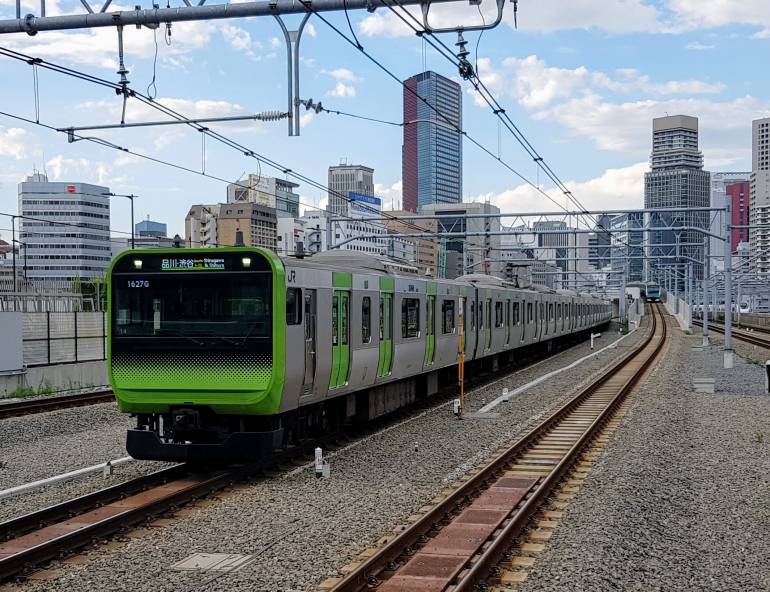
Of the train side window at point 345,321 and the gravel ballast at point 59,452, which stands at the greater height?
the train side window at point 345,321

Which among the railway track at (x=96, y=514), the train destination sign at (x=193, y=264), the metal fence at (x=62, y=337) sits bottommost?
the railway track at (x=96, y=514)

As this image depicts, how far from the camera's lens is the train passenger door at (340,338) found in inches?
530

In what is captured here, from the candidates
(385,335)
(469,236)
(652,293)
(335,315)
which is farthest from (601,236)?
(335,315)

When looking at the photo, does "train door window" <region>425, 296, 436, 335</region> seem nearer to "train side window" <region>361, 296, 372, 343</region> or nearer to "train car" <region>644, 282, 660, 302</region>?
"train side window" <region>361, 296, 372, 343</region>

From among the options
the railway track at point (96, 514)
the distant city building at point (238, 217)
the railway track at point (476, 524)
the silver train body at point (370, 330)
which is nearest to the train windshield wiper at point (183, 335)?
the silver train body at point (370, 330)

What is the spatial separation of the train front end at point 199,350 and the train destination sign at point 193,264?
0.01 meters

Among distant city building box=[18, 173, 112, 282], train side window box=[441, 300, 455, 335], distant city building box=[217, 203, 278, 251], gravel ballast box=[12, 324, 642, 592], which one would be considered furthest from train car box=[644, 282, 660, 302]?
gravel ballast box=[12, 324, 642, 592]

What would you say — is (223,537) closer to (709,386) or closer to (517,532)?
(517,532)

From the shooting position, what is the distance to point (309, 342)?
12477mm

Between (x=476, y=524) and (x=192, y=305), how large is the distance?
464 cm

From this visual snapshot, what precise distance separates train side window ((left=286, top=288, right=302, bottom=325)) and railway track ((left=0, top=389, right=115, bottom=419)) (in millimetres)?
8786

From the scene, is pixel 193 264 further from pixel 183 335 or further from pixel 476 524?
pixel 476 524

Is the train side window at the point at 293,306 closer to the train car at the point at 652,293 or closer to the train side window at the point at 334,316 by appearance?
the train side window at the point at 334,316

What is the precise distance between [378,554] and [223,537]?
188 centimetres
